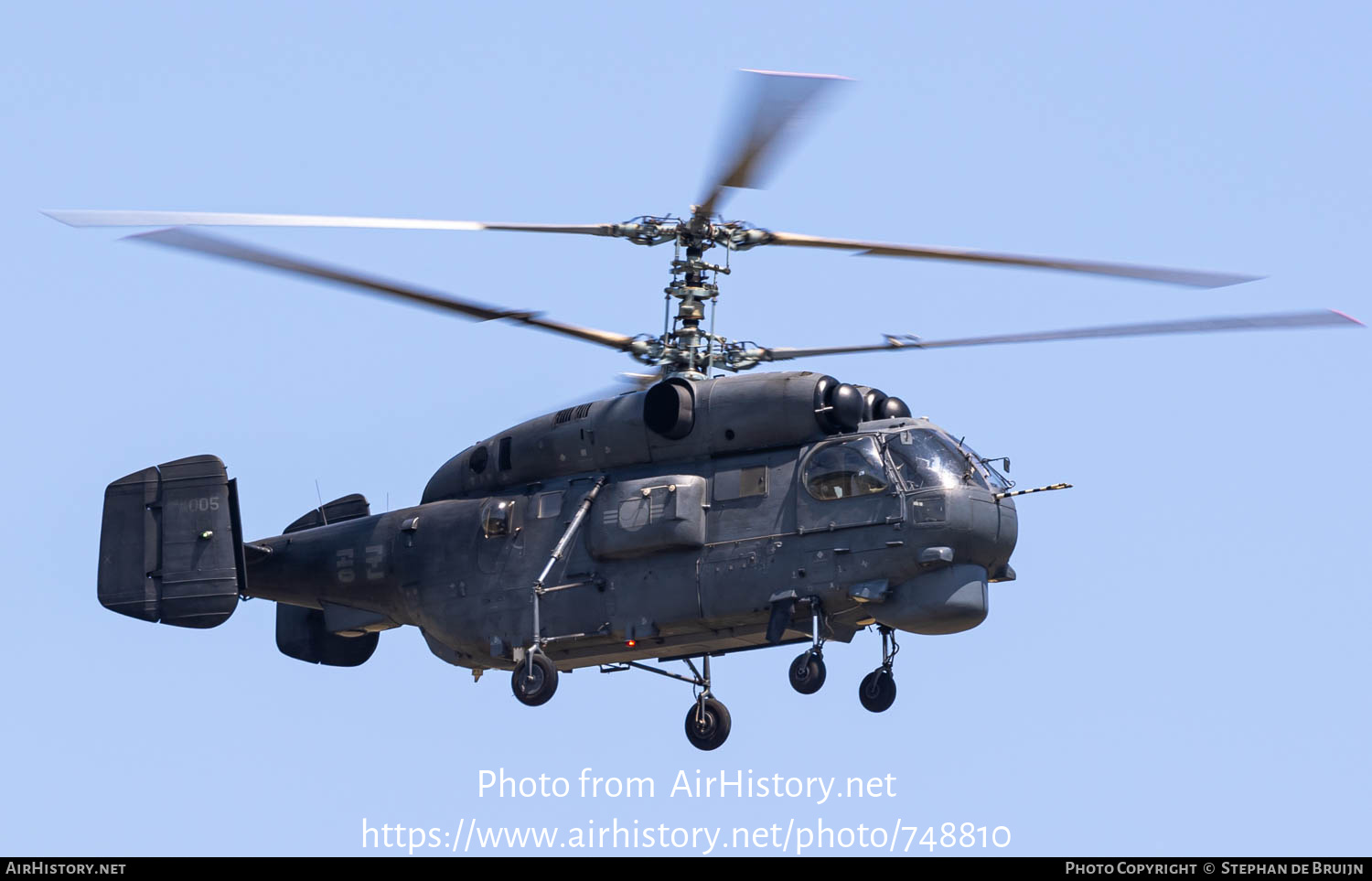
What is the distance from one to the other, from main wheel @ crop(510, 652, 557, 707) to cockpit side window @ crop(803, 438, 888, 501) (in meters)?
3.56

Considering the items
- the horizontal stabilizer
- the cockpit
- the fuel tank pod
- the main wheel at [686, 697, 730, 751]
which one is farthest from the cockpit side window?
the horizontal stabilizer

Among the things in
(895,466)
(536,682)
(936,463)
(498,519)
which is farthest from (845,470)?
(498,519)

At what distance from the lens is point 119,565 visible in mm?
28891

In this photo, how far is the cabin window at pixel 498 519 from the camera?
27.7 m

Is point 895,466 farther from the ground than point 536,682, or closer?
farther from the ground

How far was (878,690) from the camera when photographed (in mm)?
25797

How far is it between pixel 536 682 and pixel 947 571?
480cm

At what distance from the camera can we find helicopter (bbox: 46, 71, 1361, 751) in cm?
2500

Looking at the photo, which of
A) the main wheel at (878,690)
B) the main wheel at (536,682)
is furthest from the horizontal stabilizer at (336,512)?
the main wheel at (878,690)

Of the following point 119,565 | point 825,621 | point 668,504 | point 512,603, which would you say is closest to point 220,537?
point 119,565

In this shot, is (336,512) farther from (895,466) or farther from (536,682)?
(895,466)

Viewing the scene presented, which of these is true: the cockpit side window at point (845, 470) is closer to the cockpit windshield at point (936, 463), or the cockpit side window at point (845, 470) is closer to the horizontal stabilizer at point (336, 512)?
the cockpit windshield at point (936, 463)

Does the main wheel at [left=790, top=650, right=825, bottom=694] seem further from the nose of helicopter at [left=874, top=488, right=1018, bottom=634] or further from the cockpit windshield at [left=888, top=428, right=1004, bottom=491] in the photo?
the cockpit windshield at [left=888, top=428, right=1004, bottom=491]
